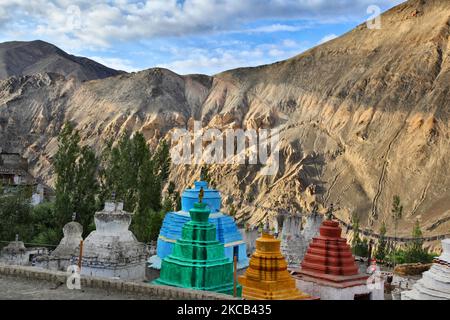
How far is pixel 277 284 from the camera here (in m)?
11.9

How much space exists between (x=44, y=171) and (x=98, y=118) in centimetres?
1179

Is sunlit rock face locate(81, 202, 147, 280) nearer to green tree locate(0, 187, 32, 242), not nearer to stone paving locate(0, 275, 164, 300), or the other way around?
stone paving locate(0, 275, 164, 300)

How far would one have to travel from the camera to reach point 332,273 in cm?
1396

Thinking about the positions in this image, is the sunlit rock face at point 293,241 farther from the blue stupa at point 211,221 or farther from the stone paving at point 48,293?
the stone paving at point 48,293

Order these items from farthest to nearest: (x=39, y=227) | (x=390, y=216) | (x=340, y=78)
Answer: (x=340, y=78) → (x=390, y=216) → (x=39, y=227)

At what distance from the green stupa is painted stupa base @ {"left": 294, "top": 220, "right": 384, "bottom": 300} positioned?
2341mm

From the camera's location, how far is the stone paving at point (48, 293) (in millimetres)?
10094

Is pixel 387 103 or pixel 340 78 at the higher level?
pixel 340 78

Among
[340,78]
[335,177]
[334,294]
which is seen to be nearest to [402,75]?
[340,78]

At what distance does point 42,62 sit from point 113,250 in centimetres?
11499

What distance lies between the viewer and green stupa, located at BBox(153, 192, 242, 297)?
11.9 meters

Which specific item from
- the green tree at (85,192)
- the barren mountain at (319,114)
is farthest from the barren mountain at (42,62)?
the green tree at (85,192)
